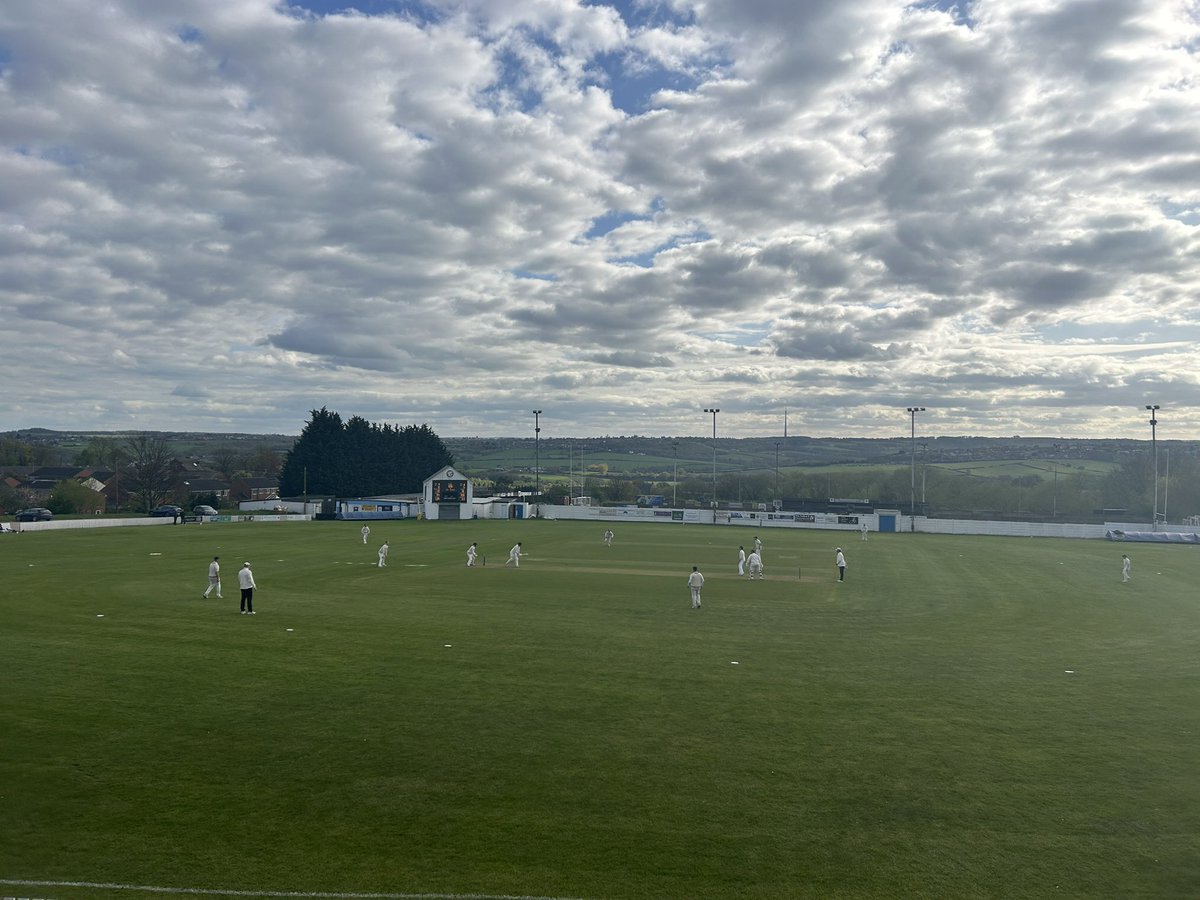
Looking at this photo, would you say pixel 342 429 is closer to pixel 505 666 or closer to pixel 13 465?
pixel 13 465

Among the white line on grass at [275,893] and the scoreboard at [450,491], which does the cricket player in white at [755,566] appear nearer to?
the white line on grass at [275,893]

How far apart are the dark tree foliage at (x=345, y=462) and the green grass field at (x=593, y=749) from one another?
8325 centimetres

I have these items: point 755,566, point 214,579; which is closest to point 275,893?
point 214,579

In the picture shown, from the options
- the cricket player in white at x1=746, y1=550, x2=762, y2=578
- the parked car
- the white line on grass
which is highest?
the parked car

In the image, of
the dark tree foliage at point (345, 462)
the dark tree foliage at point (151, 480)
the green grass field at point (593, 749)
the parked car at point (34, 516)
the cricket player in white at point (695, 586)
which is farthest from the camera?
the dark tree foliage at point (345, 462)

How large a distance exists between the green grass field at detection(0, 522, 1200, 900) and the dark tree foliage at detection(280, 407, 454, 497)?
83.2 m

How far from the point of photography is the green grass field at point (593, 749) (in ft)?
33.0

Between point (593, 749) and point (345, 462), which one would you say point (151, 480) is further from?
point (593, 749)

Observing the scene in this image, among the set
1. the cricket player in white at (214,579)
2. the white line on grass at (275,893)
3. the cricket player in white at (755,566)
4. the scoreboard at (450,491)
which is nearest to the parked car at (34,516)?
the scoreboard at (450,491)

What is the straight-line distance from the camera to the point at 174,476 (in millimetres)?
112375

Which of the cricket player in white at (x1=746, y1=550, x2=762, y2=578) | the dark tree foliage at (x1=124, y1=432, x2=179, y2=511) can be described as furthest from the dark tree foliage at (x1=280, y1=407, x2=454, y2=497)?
the cricket player in white at (x1=746, y1=550, x2=762, y2=578)

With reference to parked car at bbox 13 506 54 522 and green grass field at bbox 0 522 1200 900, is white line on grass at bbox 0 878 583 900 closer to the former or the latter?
green grass field at bbox 0 522 1200 900

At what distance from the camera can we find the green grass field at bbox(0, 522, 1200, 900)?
33.0ft

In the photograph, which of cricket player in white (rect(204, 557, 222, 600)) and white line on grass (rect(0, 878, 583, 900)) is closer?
white line on grass (rect(0, 878, 583, 900))
